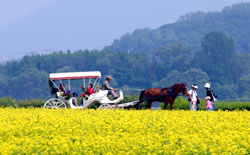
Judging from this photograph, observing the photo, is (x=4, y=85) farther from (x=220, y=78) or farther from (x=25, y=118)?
(x=25, y=118)

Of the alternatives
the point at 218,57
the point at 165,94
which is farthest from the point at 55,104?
the point at 218,57

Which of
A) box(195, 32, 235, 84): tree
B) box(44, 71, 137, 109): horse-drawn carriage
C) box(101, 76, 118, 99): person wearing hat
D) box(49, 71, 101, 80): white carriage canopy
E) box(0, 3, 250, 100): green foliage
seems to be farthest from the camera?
box(195, 32, 235, 84): tree

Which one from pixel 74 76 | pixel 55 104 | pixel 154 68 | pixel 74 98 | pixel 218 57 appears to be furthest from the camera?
pixel 154 68

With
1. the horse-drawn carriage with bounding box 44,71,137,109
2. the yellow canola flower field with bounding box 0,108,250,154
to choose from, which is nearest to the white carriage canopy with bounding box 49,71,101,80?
the horse-drawn carriage with bounding box 44,71,137,109

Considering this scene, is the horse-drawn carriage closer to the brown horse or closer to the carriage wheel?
the carriage wheel

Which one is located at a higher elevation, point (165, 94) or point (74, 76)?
point (74, 76)

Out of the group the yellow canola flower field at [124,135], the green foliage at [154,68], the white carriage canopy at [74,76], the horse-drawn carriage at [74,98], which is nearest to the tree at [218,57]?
the green foliage at [154,68]

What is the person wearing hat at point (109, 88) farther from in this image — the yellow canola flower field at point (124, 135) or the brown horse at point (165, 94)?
the yellow canola flower field at point (124, 135)

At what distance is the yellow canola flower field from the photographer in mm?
10836

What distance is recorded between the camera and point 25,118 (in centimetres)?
1767

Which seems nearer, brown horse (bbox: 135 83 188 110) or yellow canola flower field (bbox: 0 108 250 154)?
yellow canola flower field (bbox: 0 108 250 154)

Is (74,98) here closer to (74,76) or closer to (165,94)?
(74,76)

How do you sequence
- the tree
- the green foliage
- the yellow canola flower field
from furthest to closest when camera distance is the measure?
the tree
the green foliage
the yellow canola flower field

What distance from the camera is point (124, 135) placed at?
13102 mm
